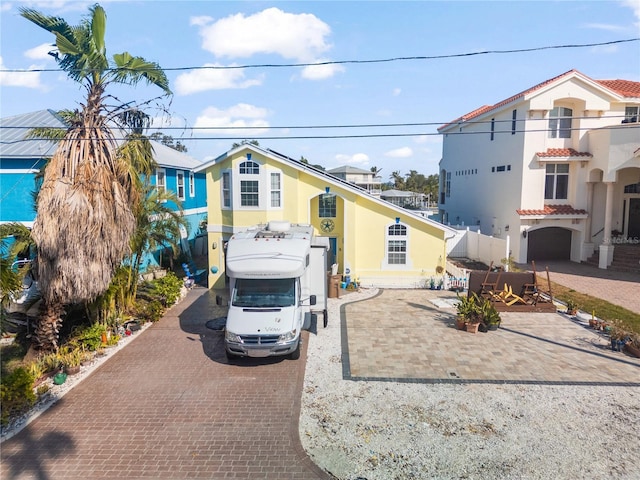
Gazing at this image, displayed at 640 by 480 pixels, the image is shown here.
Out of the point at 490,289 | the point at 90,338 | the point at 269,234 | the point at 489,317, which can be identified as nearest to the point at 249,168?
the point at 269,234

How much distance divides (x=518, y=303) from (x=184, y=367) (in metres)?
12.8

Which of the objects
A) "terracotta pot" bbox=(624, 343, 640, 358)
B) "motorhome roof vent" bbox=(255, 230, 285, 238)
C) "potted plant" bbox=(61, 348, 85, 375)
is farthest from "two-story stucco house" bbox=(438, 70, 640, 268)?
"potted plant" bbox=(61, 348, 85, 375)

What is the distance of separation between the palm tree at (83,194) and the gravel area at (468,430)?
258 inches

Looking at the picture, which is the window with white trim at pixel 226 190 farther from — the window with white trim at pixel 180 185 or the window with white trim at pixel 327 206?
the window with white trim at pixel 180 185

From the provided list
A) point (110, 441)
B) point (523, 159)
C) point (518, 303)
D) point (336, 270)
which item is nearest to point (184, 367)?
point (110, 441)

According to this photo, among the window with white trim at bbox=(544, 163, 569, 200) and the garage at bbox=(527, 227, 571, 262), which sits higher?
the window with white trim at bbox=(544, 163, 569, 200)

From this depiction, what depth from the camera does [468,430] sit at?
8.64 metres

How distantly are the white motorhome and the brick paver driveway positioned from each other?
0.84 meters

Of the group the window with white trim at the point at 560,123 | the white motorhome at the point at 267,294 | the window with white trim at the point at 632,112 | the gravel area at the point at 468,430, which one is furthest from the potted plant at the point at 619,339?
the window with white trim at the point at 632,112

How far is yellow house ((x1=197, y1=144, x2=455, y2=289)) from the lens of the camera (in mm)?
20172

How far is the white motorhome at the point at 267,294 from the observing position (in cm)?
1127

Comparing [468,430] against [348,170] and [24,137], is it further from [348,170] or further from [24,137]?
[348,170]

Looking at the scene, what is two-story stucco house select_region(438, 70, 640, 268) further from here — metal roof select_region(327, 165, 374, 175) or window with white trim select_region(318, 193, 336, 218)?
metal roof select_region(327, 165, 374, 175)

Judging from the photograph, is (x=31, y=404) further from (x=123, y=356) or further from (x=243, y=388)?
(x=243, y=388)
